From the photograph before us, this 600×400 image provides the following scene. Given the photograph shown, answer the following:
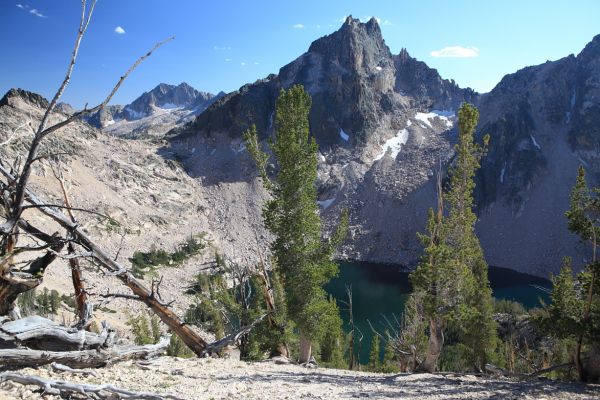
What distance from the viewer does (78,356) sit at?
6.92m

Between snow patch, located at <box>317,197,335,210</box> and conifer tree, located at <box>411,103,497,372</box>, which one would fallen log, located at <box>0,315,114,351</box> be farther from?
snow patch, located at <box>317,197,335,210</box>

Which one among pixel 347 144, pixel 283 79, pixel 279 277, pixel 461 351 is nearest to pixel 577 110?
pixel 347 144

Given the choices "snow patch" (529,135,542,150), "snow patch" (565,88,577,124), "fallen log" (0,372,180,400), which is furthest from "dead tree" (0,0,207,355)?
"snow patch" (565,88,577,124)

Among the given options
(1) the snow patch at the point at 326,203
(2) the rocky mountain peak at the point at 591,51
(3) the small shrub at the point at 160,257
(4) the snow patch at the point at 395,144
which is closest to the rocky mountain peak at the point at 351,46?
(4) the snow patch at the point at 395,144

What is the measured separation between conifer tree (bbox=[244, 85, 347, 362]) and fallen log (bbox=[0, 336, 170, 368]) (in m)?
9.41

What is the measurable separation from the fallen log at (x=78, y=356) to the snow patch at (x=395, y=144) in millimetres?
113029

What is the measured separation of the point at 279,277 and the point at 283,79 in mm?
123397

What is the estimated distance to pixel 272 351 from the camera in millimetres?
18875

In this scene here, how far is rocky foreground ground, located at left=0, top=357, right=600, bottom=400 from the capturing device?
6.87 meters

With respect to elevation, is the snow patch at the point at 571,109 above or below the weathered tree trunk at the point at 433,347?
above

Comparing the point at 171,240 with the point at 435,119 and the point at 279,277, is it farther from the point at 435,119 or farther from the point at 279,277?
the point at 435,119

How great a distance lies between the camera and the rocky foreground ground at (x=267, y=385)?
22.5 ft

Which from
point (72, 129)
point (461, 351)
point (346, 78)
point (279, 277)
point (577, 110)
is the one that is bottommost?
point (461, 351)

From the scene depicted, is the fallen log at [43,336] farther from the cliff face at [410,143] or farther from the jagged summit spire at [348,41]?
the jagged summit spire at [348,41]
